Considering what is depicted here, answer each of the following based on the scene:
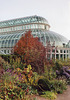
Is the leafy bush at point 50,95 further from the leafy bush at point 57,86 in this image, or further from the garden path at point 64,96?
the leafy bush at point 57,86

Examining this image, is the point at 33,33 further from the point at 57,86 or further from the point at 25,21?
the point at 57,86

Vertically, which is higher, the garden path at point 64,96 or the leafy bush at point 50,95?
the leafy bush at point 50,95

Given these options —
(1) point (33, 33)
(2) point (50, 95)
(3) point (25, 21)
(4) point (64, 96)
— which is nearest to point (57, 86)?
(4) point (64, 96)

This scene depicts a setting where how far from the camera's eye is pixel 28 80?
7.91 meters

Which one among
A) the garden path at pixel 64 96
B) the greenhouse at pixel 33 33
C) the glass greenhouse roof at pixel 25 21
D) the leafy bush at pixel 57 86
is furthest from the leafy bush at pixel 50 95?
the glass greenhouse roof at pixel 25 21

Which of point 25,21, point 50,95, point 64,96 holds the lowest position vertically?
point 64,96

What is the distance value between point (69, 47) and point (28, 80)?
61.8 feet

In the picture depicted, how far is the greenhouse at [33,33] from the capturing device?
A: 2357cm

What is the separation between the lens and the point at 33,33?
2619cm

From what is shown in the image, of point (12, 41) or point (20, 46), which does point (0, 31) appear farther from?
point (20, 46)

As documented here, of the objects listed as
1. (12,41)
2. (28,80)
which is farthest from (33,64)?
(12,41)

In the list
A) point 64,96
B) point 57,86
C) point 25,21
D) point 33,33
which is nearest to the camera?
point 64,96

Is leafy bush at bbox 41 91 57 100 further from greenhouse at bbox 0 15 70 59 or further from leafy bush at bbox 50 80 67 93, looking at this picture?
greenhouse at bbox 0 15 70 59

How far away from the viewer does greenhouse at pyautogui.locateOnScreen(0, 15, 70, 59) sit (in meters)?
23.6
